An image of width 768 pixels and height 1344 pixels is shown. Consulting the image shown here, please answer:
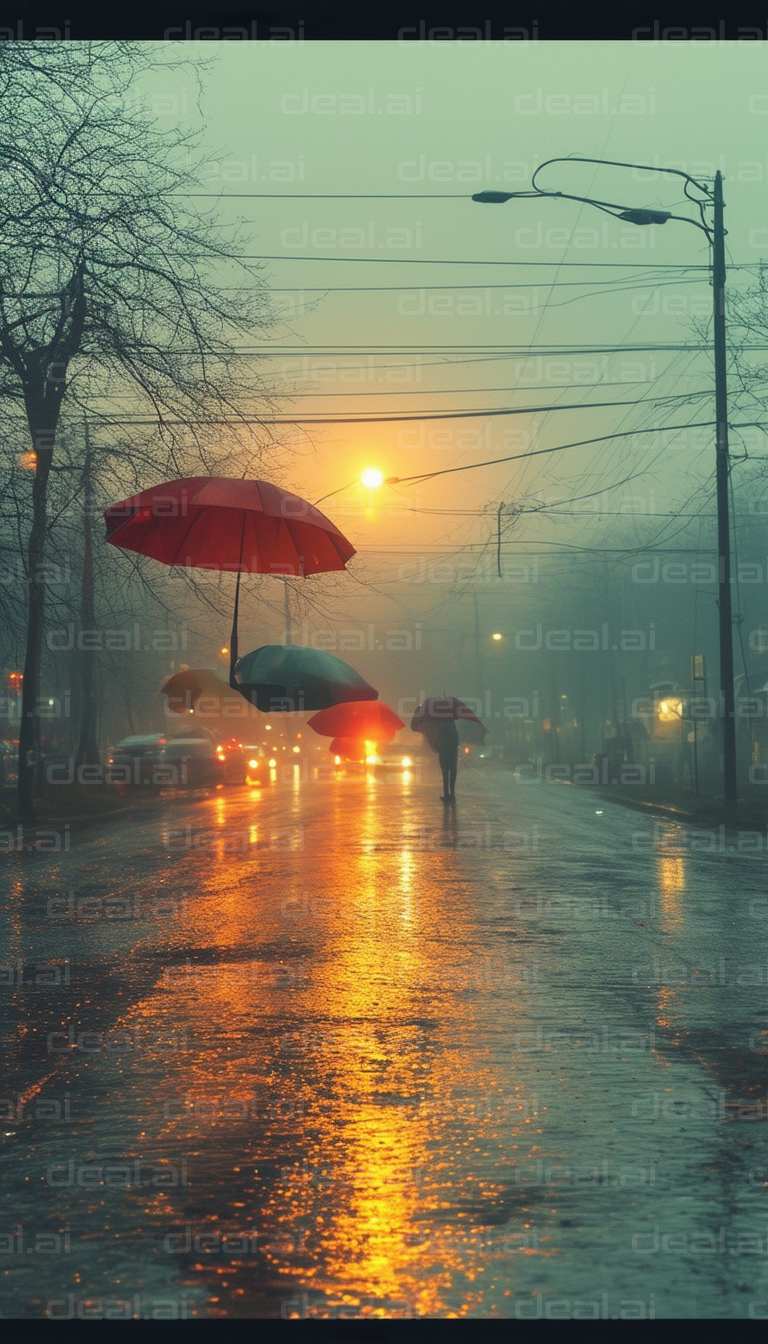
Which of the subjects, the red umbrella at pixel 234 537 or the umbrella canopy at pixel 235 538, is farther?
the umbrella canopy at pixel 235 538

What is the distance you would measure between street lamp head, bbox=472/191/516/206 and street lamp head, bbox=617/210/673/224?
2.62 meters

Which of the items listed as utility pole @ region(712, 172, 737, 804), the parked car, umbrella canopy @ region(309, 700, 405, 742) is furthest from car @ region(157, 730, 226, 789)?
umbrella canopy @ region(309, 700, 405, 742)

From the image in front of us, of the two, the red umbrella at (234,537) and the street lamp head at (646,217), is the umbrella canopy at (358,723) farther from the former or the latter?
the street lamp head at (646,217)

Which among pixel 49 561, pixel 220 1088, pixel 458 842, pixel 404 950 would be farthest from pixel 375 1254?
pixel 49 561

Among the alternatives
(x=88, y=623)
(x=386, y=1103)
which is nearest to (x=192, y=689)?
(x=386, y=1103)

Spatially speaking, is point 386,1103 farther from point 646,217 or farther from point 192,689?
point 646,217

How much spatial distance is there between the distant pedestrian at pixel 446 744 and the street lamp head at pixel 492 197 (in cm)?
1019

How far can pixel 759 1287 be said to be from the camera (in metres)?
→ 4.44

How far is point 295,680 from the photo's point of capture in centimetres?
1120

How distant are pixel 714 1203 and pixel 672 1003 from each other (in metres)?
3.75

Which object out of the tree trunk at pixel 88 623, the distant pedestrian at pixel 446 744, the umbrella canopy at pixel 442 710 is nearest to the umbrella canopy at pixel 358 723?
the umbrella canopy at pixel 442 710

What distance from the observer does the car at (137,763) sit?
38.9m

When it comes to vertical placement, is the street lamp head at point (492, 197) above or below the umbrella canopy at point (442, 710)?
above

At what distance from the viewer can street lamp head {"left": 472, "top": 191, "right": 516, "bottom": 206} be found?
21297 millimetres
